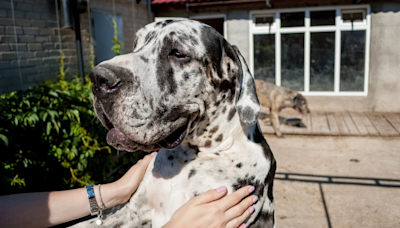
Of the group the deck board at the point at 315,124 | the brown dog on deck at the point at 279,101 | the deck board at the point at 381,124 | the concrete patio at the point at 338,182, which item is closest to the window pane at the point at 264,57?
the deck board at the point at 315,124

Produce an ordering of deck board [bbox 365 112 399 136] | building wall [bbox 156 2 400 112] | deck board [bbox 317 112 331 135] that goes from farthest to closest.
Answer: building wall [bbox 156 2 400 112] < deck board [bbox 317 112 331 135] < deck board [bbox 365 112 399 136]

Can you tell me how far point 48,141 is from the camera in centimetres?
347

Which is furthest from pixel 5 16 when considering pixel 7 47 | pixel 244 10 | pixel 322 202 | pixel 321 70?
pixel 321 70

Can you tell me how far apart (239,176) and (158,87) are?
2.21 ft

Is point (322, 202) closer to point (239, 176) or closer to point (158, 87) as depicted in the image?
point (239, 176)

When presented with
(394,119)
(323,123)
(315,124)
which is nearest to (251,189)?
(315,124)

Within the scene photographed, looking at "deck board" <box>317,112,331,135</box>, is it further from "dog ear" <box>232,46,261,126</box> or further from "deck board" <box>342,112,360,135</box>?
"dog ear" <box>232,46,261,126</box>

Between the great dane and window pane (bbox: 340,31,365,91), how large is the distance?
8695 mm

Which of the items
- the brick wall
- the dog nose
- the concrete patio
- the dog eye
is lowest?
the concrete patio

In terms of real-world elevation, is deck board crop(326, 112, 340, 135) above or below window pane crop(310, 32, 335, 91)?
below

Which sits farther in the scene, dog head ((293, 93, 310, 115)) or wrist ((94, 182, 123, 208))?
dog head ((293, 93, 310, 115))

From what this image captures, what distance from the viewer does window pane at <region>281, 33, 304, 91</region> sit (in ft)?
33.3

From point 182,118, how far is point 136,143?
0.27m

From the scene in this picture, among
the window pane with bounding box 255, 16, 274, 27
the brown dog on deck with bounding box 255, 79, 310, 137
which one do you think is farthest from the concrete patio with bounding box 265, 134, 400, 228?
the window pane with bounding box 255, 16, 274, 27
